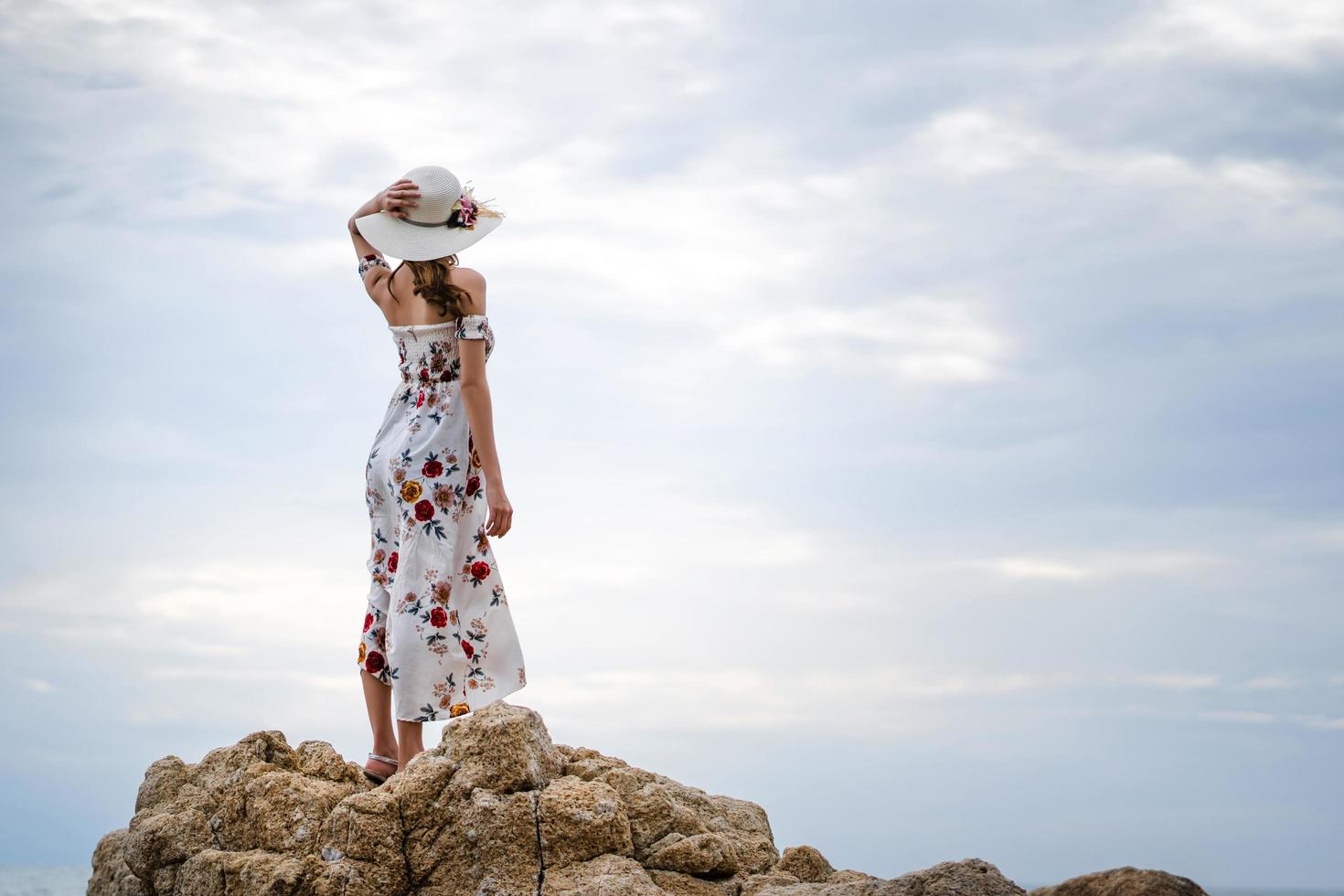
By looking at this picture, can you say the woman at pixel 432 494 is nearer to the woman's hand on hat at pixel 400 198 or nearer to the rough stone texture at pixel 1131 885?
the woman's hand on hat at pixel 400 198

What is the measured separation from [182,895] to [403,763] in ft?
3.92

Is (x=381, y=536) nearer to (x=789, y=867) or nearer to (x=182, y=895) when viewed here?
(x=182, y=895)

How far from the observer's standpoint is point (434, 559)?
657cm

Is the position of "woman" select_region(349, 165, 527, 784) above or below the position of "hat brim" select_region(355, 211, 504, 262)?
below

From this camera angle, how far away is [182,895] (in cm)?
582

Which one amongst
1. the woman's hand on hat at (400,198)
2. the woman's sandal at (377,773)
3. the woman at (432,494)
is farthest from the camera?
the woman's hand on hat at (400,198)

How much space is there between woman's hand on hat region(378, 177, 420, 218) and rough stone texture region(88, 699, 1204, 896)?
9.26 ft

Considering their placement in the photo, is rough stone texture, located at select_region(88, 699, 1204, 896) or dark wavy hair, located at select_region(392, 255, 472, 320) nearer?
rough stone texture, located at select_region(88, 699, 1204, 896)

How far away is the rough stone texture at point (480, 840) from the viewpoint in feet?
16.5

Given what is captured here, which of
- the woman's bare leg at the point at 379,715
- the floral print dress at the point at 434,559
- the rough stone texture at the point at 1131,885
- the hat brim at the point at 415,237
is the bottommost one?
the rough stone texture at the point at 1131,885

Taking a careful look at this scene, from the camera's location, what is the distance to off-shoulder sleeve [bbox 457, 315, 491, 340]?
652 cm

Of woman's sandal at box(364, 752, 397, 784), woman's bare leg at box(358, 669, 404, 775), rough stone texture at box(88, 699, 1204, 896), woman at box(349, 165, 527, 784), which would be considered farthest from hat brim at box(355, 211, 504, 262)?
woman's sandal at box(364, 752, 397, 784)

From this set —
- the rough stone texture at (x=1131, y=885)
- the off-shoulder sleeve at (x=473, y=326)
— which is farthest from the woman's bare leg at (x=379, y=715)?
the rough stone texture at (x=1131, y=885)

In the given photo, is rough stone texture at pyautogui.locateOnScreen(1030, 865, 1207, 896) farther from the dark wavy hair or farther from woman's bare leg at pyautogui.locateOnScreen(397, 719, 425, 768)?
the dark wavy hair
